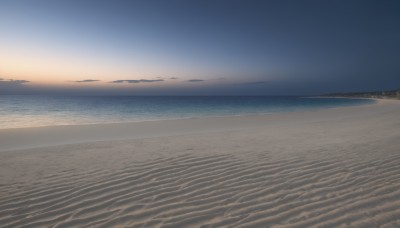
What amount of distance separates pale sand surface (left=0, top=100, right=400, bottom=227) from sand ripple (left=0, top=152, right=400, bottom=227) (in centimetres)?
1

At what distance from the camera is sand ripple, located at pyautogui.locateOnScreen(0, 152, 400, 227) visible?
11.9 ft

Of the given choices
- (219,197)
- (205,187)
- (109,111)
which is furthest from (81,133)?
(109,111)

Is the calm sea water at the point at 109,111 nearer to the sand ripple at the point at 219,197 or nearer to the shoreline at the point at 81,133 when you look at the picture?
the shoreline at the point at 81,133

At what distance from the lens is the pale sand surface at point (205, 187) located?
3.70 metres

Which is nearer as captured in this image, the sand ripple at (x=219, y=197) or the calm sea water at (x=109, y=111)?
the sand ripple at (x=219, y=197)

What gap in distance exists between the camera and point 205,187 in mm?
4879

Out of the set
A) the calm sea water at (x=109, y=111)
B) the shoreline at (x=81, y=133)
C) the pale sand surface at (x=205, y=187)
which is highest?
the pale sand surface at (x=205, y=187)

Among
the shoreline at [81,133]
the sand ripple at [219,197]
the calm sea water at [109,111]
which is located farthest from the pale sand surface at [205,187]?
the calm sea water at [109,111]

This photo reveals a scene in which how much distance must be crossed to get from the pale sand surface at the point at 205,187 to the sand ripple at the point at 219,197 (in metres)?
0.01

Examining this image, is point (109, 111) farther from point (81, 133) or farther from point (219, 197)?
point (219, 197)

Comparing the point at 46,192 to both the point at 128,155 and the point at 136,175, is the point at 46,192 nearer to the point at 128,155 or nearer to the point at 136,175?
the point at 136,175

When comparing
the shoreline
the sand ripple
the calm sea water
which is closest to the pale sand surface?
the sand ripple

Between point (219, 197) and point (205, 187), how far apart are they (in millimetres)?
539

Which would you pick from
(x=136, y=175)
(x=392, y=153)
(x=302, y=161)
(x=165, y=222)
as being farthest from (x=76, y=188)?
(x=392, y=153)
